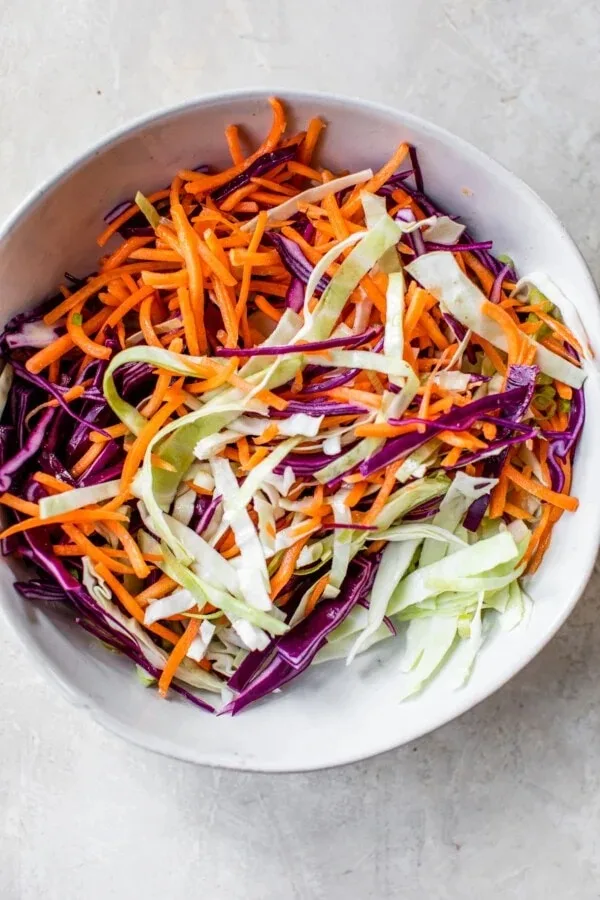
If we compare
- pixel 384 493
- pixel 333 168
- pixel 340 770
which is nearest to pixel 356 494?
pixel 384 493

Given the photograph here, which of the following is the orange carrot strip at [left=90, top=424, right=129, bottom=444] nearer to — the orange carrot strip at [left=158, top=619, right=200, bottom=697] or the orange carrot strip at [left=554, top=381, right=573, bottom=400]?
the orange carrot strip at [left=158, top=619, right=200, bottom=697]

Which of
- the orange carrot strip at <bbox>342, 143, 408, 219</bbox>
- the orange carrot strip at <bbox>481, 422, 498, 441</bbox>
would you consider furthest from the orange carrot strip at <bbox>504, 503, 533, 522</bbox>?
the orange carrot strip at <bbox>342, 143, 408, 219</bbox>

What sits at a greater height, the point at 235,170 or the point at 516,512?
the point at 235,170

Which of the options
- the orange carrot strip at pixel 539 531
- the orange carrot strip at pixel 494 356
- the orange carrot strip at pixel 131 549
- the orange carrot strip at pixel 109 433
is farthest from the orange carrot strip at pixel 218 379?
the orange carrot strip at pixel 539 531

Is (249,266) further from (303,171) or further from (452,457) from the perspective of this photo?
(452,457)

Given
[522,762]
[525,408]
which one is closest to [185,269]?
[525,408]

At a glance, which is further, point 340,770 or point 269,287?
point 340,770

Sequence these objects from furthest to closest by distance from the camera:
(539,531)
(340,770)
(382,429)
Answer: (340,770)
(539,531)
(382,429)

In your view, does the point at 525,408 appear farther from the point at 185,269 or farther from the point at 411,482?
the point at 185,269

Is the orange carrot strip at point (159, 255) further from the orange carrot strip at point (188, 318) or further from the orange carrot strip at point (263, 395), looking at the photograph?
the orange carrot strip at point (263, 395)
